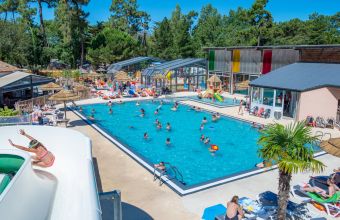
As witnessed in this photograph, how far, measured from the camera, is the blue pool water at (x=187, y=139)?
13367 mm

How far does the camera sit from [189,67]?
3306 cm

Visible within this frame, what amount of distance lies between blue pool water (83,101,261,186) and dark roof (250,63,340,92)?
389 centimetres

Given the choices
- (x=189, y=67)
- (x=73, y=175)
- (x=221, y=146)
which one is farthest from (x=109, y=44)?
(x=73, y=175)

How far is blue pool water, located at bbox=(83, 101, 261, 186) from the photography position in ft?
43.9

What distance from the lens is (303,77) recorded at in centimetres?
2111

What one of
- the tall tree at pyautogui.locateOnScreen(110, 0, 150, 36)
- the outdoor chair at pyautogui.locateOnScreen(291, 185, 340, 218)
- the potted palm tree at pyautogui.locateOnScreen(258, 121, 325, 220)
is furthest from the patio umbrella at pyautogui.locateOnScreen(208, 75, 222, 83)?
the tall tree at pyautogui.locateOnScreen(110, 0, 150, 36)

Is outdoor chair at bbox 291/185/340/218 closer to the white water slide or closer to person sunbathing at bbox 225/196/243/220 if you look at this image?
person sunbathing at bbox 225/196/243/220

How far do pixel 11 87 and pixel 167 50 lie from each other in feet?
108

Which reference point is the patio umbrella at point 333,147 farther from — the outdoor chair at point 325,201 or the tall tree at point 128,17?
the tall tree at point 128,17

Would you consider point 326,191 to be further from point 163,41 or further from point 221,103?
point 163,41

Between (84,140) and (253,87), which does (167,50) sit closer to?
(253,87)

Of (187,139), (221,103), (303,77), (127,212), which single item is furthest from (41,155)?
(221,103)

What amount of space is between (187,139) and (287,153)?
1115 centimetres

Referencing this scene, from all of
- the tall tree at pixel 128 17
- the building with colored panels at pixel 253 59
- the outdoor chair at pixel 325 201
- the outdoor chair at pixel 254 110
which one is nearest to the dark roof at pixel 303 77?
the building with colored panels at pixel 253 59
